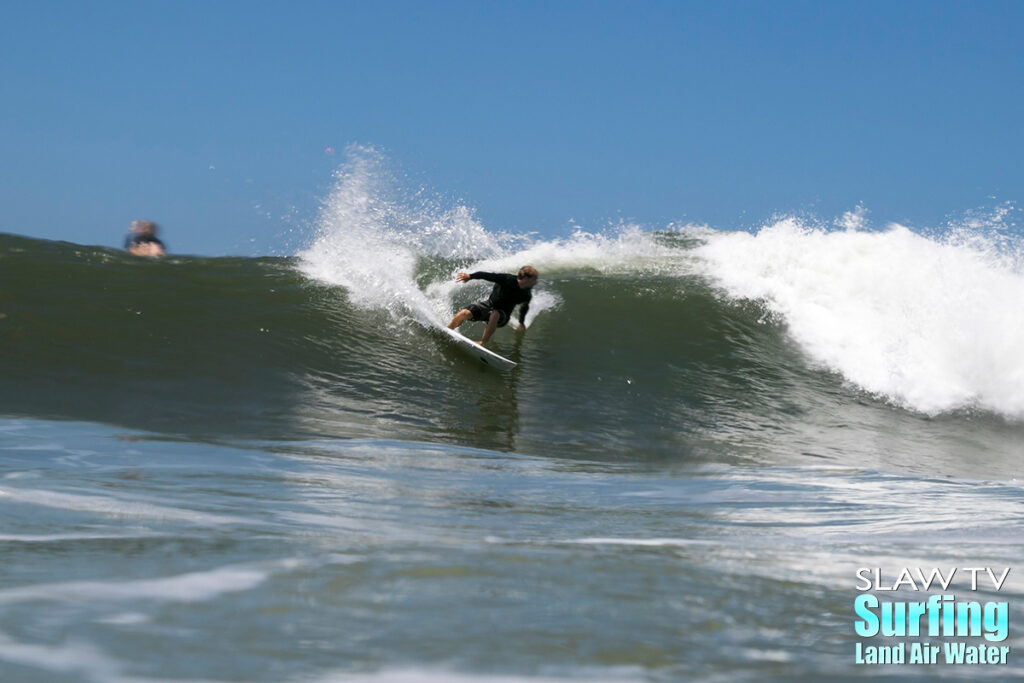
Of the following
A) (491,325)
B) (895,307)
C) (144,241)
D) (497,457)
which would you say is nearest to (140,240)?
(144,241)

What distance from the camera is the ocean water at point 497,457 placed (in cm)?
227

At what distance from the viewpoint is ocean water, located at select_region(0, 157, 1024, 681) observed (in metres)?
2.27

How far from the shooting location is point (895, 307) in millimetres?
13133

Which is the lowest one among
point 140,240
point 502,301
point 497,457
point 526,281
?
point 497,457

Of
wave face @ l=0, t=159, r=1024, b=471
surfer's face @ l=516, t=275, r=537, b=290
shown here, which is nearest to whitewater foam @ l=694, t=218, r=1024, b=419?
wave face @ l=0, t=159, r=1024, b=471

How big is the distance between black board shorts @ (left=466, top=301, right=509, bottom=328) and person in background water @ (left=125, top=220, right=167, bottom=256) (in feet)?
18.4

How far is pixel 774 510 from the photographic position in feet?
14.9

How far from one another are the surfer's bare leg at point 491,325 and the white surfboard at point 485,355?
0.33 m

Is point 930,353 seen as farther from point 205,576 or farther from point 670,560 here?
point 205,576

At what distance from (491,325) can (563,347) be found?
3.72 feet

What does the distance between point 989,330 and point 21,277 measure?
40.2ft

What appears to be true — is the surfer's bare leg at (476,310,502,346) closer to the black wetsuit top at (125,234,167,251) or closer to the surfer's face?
the surfer's face

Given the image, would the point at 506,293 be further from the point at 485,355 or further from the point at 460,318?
the point at 485,355

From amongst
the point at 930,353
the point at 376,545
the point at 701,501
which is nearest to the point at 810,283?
the point at 930,353
